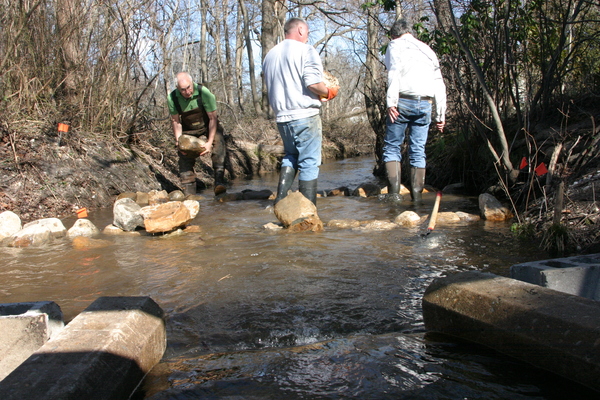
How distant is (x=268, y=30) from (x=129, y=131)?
7880mm

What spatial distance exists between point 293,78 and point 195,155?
333 cm

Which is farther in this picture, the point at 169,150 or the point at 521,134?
the point at 169,150

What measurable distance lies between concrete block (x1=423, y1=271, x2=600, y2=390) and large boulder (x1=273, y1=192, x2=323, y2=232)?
2379 mm

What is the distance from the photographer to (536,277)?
2404 mm

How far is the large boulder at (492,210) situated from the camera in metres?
4.79

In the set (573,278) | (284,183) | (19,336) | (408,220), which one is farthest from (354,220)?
(19,336)

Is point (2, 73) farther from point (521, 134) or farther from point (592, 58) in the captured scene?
point (592, 58)

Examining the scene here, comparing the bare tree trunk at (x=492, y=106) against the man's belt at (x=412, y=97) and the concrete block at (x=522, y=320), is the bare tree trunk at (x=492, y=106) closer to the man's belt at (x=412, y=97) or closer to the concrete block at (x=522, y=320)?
the man's belt at (x=412, y=97)

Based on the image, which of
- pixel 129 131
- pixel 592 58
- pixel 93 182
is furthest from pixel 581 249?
pixel 129 131

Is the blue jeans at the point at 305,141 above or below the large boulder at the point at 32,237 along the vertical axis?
above

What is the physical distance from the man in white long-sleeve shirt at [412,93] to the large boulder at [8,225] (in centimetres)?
421

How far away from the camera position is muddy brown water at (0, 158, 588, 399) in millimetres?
1780

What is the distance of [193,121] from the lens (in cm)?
795

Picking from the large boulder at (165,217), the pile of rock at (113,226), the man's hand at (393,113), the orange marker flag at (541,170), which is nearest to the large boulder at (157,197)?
the pile of rock at (113,226)
